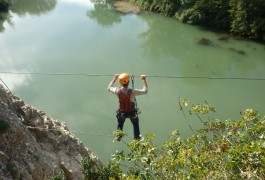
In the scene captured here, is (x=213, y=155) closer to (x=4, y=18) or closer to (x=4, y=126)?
(x=4, y=126)

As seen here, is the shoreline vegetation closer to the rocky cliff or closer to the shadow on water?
the shadow on water

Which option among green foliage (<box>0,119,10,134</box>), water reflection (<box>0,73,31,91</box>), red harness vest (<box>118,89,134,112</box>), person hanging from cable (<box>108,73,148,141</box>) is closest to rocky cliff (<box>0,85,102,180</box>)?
green foliage (<box>0,119,10,134</box>)

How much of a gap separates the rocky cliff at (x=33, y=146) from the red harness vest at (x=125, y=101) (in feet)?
7.53

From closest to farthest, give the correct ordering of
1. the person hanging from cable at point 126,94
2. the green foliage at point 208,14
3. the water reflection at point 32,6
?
the person hanging from cable at point 126,94 → the green foliage at point 208,14 → the water reflection at point 32,6

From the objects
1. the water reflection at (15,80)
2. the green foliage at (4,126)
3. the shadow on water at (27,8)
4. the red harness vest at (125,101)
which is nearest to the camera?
the red harness vest at (125,101)

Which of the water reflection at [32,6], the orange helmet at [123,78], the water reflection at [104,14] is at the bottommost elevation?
the water reflection at [32,6]

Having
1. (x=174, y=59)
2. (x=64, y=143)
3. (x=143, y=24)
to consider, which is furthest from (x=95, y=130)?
(x=143, y=24)

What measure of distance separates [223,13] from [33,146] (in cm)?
2036

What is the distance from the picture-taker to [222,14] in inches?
1041

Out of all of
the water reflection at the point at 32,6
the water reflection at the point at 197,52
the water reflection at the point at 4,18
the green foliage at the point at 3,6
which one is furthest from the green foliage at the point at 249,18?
the green foliage at the point at 3,6

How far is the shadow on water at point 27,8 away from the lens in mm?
33400

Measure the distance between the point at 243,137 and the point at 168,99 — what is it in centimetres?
1184

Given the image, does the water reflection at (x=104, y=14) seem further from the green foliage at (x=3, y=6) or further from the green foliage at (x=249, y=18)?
the green foliage at (x=249, y=18)

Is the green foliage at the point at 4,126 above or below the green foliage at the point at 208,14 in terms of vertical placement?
above
